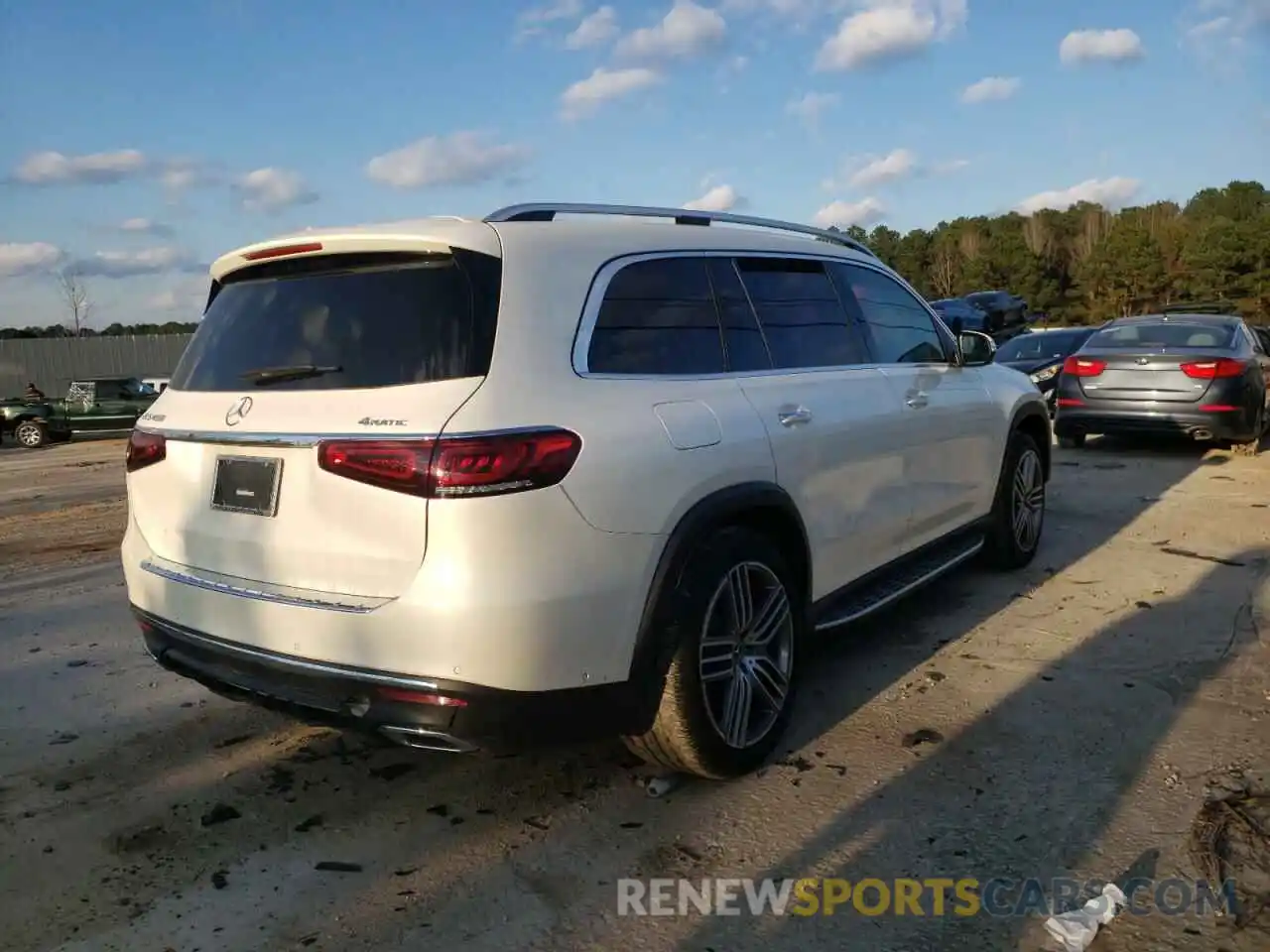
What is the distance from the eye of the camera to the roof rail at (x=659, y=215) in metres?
3.25

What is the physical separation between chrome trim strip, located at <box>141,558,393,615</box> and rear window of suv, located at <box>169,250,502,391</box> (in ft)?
1.96

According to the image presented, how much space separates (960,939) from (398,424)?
1.93m

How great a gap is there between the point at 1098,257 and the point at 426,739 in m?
64.8

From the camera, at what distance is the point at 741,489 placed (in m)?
3.21

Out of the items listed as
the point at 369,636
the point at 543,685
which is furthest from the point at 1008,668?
the point at 369,636

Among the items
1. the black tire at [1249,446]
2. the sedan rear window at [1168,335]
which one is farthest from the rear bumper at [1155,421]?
the sedan rear window at [1168,335]

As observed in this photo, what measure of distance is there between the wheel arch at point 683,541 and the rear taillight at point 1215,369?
784cm

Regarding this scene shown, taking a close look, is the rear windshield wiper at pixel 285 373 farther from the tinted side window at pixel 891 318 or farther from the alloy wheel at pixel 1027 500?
the alloy wheel at pixel 1027 500

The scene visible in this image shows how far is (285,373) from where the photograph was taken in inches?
118

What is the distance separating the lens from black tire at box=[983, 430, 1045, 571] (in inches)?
222

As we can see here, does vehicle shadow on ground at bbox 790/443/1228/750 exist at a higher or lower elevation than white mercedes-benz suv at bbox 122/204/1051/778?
lower

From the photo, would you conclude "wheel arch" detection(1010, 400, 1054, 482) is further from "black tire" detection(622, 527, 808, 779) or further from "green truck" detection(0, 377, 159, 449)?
"green truck" detection(0, 377, 159, 449)

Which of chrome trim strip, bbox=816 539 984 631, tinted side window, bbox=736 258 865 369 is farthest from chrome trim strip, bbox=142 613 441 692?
tinted side window, bbox=736 258 865 369

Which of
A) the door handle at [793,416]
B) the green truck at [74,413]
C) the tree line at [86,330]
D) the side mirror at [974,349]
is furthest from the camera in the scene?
the tree line at [86,330]
